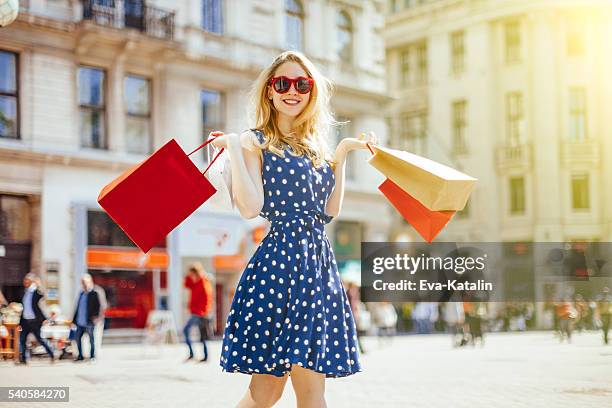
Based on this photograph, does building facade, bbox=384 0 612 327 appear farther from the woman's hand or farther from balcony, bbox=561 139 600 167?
the woman's hand

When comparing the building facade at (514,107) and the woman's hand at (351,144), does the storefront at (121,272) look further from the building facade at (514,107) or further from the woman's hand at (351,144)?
the woman's hand at (351,144)

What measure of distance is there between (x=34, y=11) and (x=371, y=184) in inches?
357

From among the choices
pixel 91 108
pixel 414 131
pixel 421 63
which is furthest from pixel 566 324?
pixel 421 63

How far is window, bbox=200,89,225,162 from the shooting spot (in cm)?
1971

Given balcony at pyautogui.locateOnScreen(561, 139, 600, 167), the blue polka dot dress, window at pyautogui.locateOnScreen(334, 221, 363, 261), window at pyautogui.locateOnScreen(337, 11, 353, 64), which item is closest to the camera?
the blue polka dot dress

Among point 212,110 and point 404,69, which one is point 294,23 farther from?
point 404,69

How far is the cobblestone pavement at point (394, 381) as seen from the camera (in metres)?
7.11

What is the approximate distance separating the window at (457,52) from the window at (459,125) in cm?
113

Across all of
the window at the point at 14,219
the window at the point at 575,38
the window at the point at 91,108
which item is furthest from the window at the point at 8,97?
the window at the point at 575,38

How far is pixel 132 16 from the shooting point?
706 inches

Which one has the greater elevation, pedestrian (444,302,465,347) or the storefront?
the storefront

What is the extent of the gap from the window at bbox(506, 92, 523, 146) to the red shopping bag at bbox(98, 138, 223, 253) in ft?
58.3

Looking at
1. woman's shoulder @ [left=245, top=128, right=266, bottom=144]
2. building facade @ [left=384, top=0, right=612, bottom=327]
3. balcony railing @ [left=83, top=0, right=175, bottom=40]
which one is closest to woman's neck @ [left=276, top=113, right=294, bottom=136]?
woman's shoulder @ [left=245, top=128, right=266, bottom=144]

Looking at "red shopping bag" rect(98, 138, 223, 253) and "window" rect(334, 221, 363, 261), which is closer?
"red shopping bag" rect(98, 138, 223, 253)
